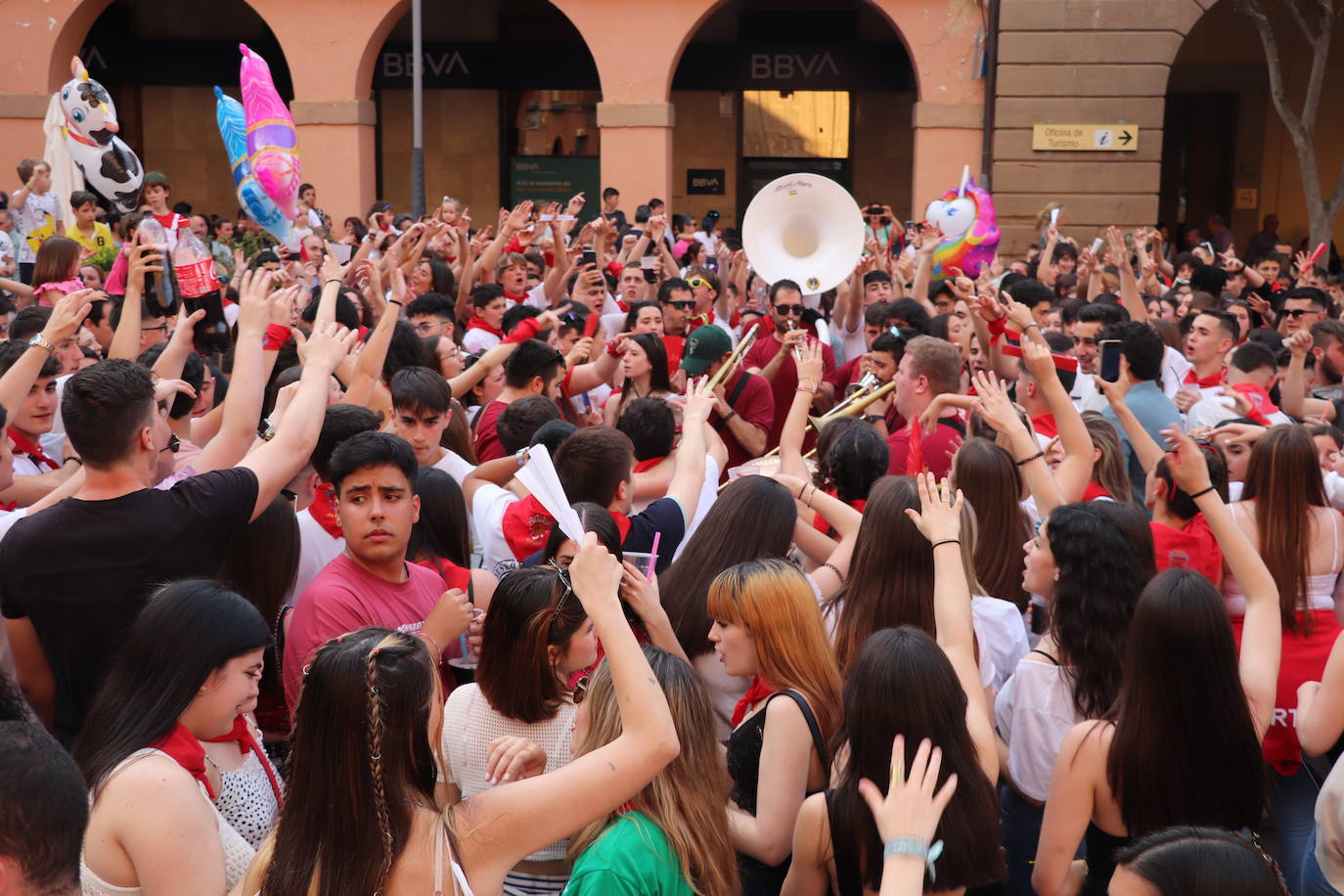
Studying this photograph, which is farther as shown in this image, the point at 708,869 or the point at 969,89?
the point at 969,89

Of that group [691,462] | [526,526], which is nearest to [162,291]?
[526,526]

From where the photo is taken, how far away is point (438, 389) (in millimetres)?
4664

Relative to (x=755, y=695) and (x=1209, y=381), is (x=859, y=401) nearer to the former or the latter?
(x=1209, y=381)

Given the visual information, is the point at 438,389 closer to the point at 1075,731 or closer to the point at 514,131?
the point at 1075,731

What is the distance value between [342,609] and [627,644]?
127cm

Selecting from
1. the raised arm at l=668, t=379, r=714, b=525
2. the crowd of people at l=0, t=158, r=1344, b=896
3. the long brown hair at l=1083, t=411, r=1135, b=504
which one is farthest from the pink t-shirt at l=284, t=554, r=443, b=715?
the long brown hair at l=1083, t=411, r=1135, b=504

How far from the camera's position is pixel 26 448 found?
15.1ft

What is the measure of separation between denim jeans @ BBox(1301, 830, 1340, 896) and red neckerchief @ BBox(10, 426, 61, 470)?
4.12m

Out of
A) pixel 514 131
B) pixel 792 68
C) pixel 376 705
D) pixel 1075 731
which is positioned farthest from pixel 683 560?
pixel 514 131

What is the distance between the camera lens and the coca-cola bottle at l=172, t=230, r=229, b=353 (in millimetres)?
5316

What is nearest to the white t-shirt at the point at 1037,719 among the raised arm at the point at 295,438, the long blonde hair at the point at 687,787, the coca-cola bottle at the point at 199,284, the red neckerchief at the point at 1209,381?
the long blonde hair at the point at 687,787

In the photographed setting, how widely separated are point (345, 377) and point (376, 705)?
337 cm

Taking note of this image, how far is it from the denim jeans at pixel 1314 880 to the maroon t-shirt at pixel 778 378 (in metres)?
3.99

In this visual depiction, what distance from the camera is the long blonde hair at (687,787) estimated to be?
2.53 metres
